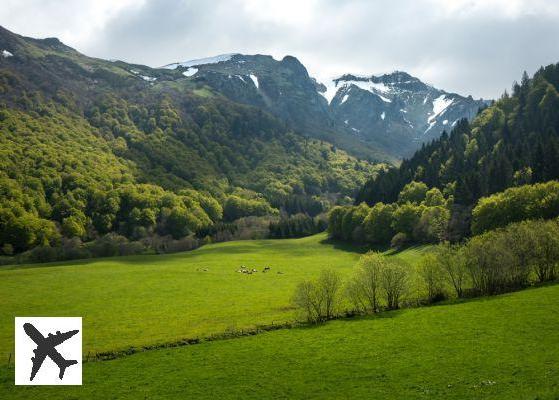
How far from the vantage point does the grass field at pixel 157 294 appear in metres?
73.6

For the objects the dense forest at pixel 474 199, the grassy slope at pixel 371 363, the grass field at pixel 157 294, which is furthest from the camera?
the dense forest at pixel 474 199

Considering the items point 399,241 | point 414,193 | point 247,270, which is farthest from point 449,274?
point 414,193

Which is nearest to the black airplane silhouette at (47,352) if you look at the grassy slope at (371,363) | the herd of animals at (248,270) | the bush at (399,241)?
the grassy slope at (371,363)

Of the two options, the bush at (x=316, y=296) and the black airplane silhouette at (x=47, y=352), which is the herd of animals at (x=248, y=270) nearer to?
the bush at (x=316, y=296)

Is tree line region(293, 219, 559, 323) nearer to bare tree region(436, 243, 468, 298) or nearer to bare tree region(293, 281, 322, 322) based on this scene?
bare tree region(436, 243, 468, 298)

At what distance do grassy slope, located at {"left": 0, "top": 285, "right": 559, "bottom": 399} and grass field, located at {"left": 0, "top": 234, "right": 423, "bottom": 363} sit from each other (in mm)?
9959

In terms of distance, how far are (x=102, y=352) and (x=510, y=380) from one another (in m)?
45.4

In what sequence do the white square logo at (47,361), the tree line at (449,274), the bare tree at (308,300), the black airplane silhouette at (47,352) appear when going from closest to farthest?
the white square logo at (47,361)
the black airplane silhouette at (47,352)
the bare tree at (308,300)
the tree line at (449,274)

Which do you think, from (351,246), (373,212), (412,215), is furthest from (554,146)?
(351,246)

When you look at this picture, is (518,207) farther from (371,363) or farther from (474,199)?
(371,363)

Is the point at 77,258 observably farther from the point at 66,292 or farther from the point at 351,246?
the point at 351,246

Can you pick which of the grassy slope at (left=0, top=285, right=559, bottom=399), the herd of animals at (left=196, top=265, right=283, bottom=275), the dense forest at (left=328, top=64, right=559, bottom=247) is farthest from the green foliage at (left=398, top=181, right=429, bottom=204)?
the grassy slope at (left=0, top=285, right=559, bottom=399)

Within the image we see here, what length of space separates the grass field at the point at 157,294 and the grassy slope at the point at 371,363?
9.96 m

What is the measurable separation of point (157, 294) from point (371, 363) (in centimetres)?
5825
